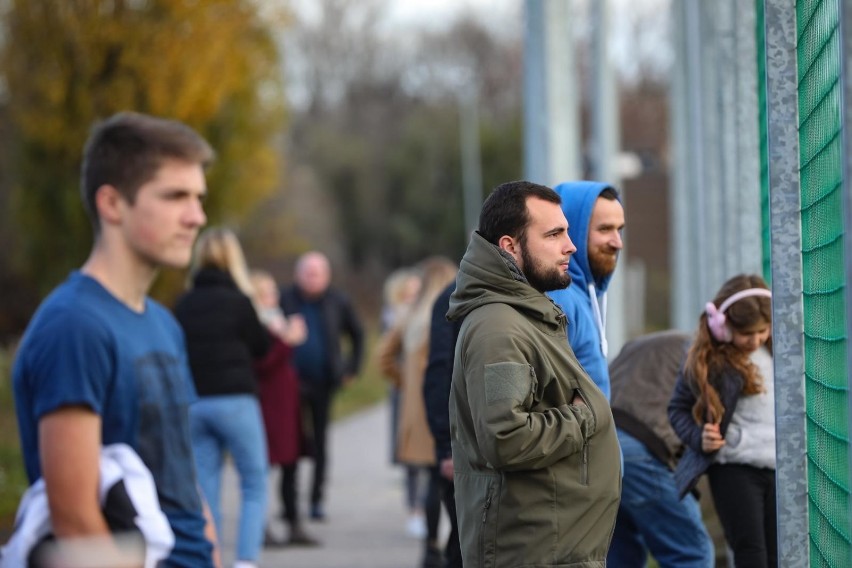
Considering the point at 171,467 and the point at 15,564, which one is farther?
the point at 171,467

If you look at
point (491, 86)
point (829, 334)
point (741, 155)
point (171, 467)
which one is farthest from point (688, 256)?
point (491, 86)

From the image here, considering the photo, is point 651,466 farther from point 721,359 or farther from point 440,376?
point 440,376

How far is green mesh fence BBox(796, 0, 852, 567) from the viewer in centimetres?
389

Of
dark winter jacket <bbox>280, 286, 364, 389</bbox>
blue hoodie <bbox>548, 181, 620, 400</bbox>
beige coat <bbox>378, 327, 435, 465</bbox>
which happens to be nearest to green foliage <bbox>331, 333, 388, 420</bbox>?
dark winter jacket <bbox>280, 286, 364, 389</bbox>

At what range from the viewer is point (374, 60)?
209 feet

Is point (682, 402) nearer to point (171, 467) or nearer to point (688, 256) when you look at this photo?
point (171, 467)

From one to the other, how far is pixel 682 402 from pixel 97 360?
286 centimetres

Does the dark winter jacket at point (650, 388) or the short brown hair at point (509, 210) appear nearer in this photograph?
the short brown hair at point (509, 210)

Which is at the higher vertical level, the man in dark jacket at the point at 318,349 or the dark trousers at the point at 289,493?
the man in dark jacket at the point at 318,349

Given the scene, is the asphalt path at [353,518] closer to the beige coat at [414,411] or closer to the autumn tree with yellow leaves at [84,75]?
the beige coat at [414,411]

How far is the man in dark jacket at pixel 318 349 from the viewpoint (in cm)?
1100

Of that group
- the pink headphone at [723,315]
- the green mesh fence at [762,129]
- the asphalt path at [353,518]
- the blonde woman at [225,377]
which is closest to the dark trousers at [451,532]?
the pink headphone at [723,315]

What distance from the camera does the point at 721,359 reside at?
17.8 feet

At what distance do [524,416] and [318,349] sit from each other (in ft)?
24.2
